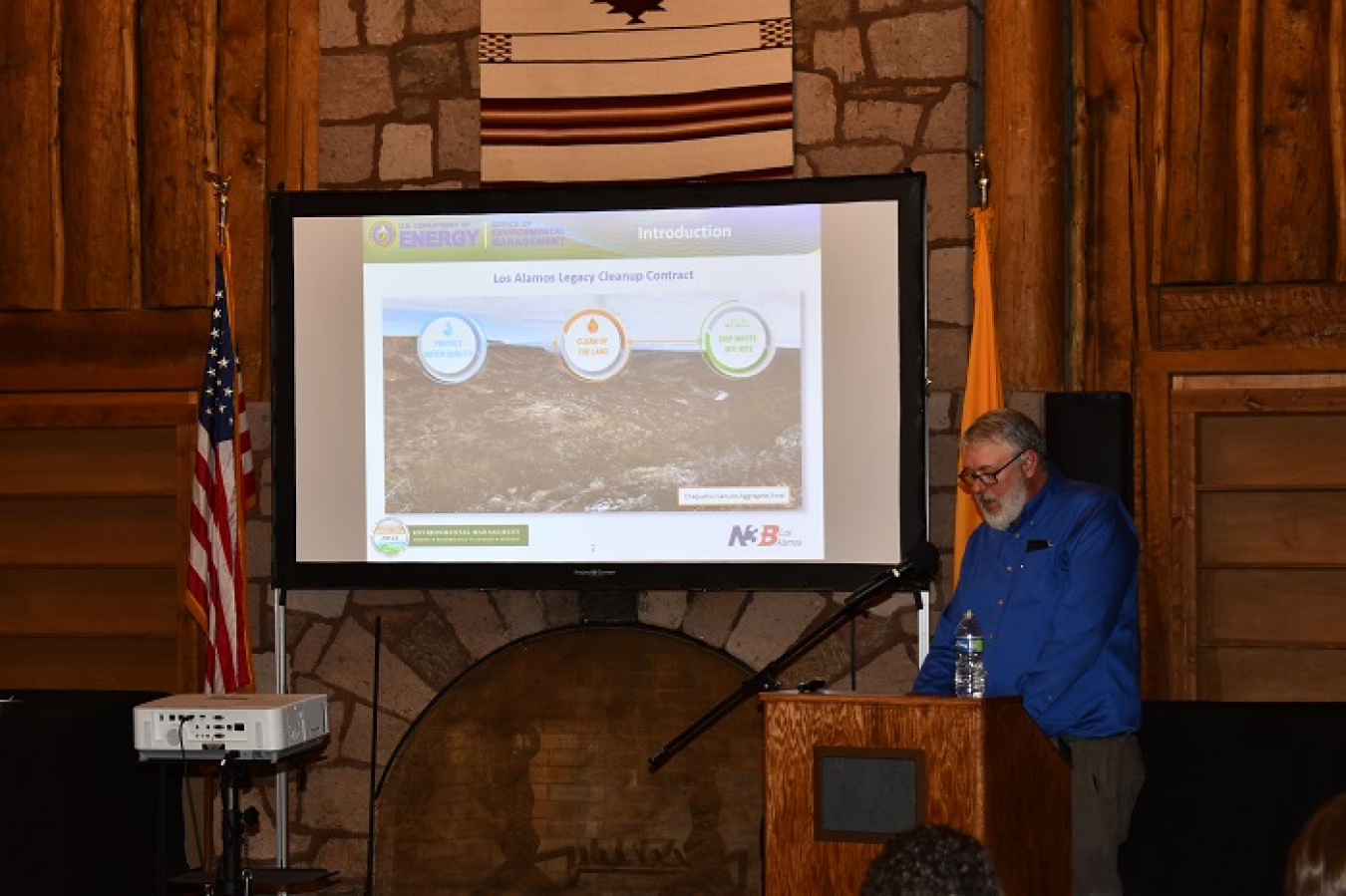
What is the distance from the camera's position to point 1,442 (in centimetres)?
760

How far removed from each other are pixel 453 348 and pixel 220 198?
1096mm

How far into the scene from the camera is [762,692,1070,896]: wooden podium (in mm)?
3986

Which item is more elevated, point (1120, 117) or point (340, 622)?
point (1120, 117)

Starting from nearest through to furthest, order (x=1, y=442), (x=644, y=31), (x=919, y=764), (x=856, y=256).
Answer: (x=919, y=764), (x=856, y=256), (x=644, y=31), (x=1, y=442)

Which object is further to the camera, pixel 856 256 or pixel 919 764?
pixel 856 256

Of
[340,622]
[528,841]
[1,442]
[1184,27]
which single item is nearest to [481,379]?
[340,622]

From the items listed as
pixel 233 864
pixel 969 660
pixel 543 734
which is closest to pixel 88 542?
pixel 543 734

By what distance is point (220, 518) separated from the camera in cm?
681

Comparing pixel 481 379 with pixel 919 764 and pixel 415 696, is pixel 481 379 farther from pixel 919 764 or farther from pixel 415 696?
pixel 919 764

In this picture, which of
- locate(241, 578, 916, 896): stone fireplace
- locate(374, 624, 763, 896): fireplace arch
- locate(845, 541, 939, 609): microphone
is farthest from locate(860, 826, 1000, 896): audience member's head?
locate(374, 624, 763, 896): fireplace arch

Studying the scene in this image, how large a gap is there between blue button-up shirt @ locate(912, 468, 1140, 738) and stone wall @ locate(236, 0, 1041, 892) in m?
1.73

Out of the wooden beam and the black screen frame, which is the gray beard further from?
the wooden beam

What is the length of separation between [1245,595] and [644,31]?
307 cm

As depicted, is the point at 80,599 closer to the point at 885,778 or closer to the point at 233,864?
the point at 233,864
